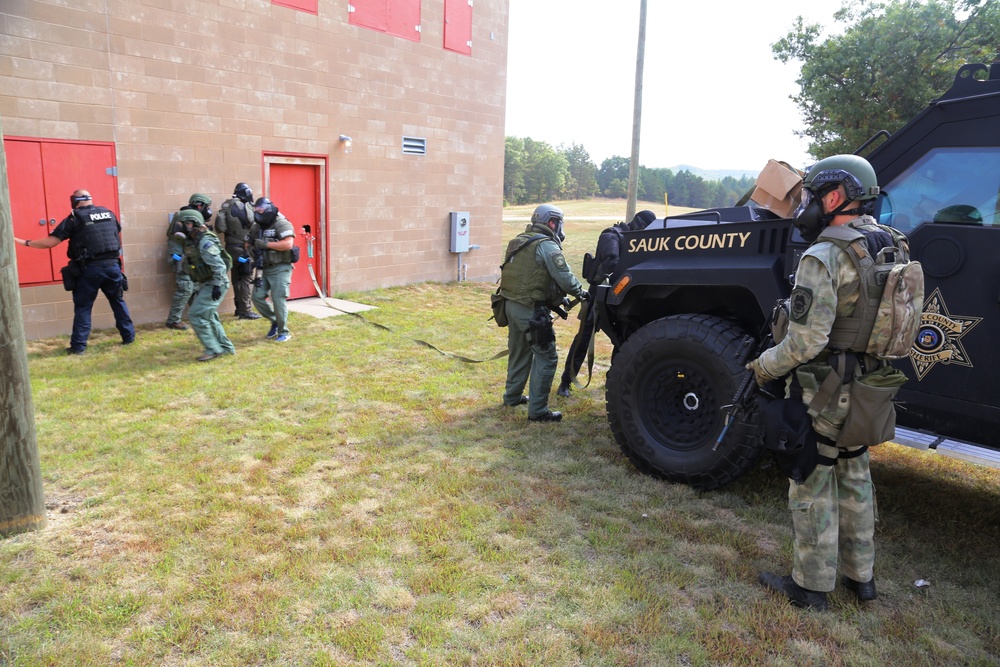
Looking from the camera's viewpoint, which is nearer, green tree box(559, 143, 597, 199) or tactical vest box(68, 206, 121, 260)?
tactical vest box(68, 206, 121, 260)

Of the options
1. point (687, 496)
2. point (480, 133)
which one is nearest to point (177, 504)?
point (687, 496)

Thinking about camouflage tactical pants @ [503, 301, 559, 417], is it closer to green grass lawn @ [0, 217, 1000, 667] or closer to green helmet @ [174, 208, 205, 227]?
green grass lawn @ [0, 217, 1000, 667]

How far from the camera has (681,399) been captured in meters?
4.42

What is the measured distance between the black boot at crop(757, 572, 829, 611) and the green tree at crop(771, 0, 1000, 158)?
47.3ft

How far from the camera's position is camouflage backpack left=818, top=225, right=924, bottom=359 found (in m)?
2.89

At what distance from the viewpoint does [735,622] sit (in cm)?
309

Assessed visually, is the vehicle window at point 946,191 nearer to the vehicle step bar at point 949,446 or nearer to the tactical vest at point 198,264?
the vehicle step bar at point 949,446

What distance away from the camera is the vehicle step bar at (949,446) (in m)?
3.31

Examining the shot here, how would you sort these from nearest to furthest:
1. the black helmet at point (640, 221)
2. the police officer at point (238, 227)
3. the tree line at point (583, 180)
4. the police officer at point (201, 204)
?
1. the black helmet at point (640, 221)
2. the police officer at point (201, 204)
3. the police officer at point (238, 227)
4. the tree line at point (583, 180)

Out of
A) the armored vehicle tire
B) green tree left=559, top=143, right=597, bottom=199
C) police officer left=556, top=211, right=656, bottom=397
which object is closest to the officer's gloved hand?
the armored vehicle tire

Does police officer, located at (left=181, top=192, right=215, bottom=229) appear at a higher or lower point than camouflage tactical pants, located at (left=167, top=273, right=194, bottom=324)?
higher

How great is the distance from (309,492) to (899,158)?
384 centimetres

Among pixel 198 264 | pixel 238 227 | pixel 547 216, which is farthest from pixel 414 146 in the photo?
pixel 547 216

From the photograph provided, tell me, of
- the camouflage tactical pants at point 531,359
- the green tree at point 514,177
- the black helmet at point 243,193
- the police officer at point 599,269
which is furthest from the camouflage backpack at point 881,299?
the green tree at point 514,177
